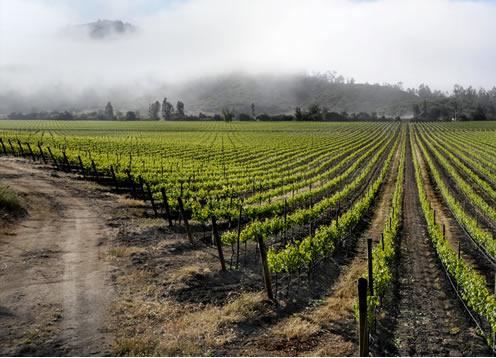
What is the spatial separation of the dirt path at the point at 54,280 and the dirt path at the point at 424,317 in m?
7.31

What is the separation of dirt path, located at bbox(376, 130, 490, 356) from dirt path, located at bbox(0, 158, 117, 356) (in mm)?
7314

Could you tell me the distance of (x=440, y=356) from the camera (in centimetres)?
861

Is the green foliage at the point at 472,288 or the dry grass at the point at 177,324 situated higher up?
the green foliage at the point at 472,288

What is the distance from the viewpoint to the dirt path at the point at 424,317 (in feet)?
29.3

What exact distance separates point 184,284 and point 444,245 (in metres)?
9.88

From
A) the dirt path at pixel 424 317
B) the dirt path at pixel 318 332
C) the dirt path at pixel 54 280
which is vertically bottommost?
the dirt path at pixel 424 317

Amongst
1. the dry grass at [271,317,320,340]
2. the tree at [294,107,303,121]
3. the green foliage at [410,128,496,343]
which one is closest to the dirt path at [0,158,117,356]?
the dry grass at [271,317,320,340]

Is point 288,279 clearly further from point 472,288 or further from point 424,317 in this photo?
point 472,288

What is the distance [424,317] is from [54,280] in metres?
11.2

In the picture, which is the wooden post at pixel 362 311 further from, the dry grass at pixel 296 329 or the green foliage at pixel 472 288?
the green foliage at pixel 472 288

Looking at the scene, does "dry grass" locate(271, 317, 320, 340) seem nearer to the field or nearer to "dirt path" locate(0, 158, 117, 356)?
the field

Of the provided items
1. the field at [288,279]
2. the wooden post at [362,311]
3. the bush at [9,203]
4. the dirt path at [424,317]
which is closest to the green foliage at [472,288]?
the field at [288,279]

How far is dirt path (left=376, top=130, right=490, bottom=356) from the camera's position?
8938 millimetres

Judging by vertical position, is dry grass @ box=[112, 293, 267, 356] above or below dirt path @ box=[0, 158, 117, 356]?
below
